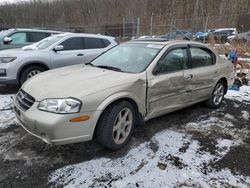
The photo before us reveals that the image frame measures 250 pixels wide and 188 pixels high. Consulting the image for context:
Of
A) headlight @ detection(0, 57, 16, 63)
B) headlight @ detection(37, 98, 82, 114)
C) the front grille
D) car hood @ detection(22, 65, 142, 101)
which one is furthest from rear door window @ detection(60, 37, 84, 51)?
headlight @ detection(37, 98, 82, 114)

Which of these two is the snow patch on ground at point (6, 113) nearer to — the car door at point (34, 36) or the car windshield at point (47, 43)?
the car windshield at point (47, 43)

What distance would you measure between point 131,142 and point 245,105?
3472 millimetres

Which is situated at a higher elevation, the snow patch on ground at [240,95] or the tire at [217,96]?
the tire at [217,96]

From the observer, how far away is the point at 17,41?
27.6ft

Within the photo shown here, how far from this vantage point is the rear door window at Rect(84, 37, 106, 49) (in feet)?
23.4

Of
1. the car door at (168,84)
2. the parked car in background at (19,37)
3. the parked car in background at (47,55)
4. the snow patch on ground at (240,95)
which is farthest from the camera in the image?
the parked car in background at (19,37)

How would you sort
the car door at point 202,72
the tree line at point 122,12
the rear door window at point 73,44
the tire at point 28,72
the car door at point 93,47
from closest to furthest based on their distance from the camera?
the car door at point 202,72 < the tire at point 28,72 < the rear door window at point 73,44 < the car door at point 93,47 < the tree line at point 122,12

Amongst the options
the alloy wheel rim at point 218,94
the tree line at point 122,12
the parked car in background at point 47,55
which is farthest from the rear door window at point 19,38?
the tree line at point 122,12

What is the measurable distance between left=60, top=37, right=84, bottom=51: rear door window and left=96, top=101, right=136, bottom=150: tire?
3998 mm

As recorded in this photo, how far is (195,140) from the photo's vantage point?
12.3ft

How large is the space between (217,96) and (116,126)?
3092 mm

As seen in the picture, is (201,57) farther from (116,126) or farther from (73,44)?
(73,44)

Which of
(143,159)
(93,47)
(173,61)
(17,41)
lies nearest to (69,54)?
(93,47)

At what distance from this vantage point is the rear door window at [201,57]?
447cm
